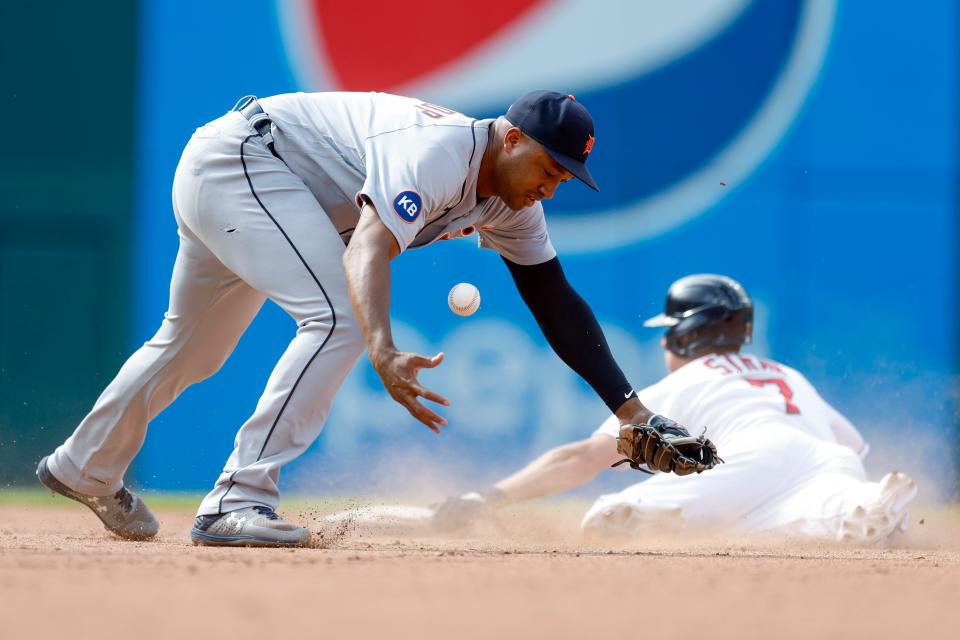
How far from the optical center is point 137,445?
390cm

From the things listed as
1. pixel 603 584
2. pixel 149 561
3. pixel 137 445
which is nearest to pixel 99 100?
pixel 137 445

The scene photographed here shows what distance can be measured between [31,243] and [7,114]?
0.73 meters

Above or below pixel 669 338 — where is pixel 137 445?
below

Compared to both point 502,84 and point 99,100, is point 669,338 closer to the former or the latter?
point 502,84

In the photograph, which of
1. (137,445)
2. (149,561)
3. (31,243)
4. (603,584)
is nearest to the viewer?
(603,584)

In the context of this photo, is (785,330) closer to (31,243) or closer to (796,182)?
(796,182)

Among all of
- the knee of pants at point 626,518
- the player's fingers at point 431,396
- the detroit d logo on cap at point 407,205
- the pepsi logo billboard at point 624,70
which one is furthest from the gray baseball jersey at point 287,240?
the pepsi logo billboard at point 624,70

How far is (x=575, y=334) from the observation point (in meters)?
3.88

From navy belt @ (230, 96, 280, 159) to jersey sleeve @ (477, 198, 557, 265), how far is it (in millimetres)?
667

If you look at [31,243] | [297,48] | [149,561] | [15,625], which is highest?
[297,48]

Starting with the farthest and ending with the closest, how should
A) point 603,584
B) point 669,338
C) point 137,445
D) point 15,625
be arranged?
point 669,338 < point 137,445 < point 603,584 < point 15,625

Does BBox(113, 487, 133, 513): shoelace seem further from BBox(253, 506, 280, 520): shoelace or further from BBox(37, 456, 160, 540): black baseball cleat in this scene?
BBox(253, 506, 280, 520): shoelace

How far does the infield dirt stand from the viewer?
2.10m

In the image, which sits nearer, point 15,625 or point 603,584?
point 15,625
